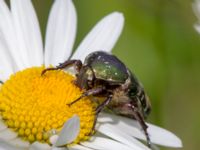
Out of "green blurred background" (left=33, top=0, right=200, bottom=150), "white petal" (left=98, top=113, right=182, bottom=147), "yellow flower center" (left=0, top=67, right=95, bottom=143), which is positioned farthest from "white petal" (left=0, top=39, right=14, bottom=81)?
"green blurred background" (left=33, top=0, right=200, bottom=150)

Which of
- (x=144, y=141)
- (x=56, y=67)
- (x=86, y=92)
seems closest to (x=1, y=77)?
(x=56, y=67)

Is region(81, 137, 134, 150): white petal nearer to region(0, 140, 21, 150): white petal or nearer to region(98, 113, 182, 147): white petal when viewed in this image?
region(98, 113, 182, 147): white petal

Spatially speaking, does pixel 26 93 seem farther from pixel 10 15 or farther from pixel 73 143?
pixel 10 15

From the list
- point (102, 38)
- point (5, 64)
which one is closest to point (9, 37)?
point (5, 64)

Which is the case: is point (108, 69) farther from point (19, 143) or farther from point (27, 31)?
point (27, 31)

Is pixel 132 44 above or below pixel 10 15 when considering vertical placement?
below

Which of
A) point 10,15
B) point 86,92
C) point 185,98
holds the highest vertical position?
point 10,15

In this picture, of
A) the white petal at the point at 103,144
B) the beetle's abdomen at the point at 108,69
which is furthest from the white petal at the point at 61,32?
the white petal at the point at 103,144

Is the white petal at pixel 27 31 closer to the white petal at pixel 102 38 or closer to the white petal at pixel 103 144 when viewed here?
the white petal at pixel 102 38
